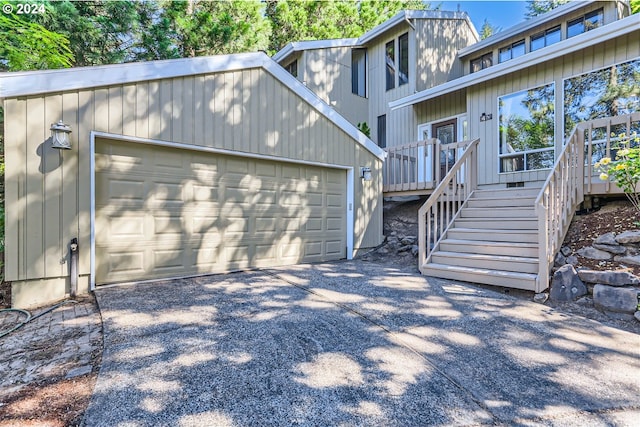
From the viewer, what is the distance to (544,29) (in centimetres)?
848

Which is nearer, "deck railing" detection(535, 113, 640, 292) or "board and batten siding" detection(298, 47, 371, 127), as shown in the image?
"deck railing" detection(535, 113, 640, 292)

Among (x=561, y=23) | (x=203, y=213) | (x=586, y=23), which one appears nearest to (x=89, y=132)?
(x=203, y=213)

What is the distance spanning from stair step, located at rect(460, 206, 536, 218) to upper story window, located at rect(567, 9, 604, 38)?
6104 mm

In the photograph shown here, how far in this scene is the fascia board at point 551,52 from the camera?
548 centimetres

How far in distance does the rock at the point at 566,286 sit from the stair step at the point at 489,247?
1.47ft

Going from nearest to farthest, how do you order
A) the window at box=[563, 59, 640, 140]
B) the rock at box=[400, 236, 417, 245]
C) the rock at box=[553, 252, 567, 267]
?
1. the rock at box=[553, 252, 567, 267]
2. the window at box=[563, 59, 640, 140]
3. the rock at box=[400, 236, 417, 245]

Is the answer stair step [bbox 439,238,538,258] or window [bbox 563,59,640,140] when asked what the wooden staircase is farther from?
window [bbox 563,59,640,140]

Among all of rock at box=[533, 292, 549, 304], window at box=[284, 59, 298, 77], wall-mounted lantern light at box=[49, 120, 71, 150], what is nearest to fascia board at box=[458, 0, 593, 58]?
window at box=[284, 59, 298, 77]

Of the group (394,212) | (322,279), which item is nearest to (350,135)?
(394,212)

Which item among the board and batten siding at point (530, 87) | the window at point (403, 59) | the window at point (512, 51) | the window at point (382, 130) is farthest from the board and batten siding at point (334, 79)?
the window at point (512, 51)

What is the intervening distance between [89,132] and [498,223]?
19.2 feet

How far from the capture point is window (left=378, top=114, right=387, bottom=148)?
10.7 meters

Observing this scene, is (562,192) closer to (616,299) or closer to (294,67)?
(616,299)

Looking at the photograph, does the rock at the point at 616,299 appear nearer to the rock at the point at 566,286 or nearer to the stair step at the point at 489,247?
the rock at the point at 566,286
